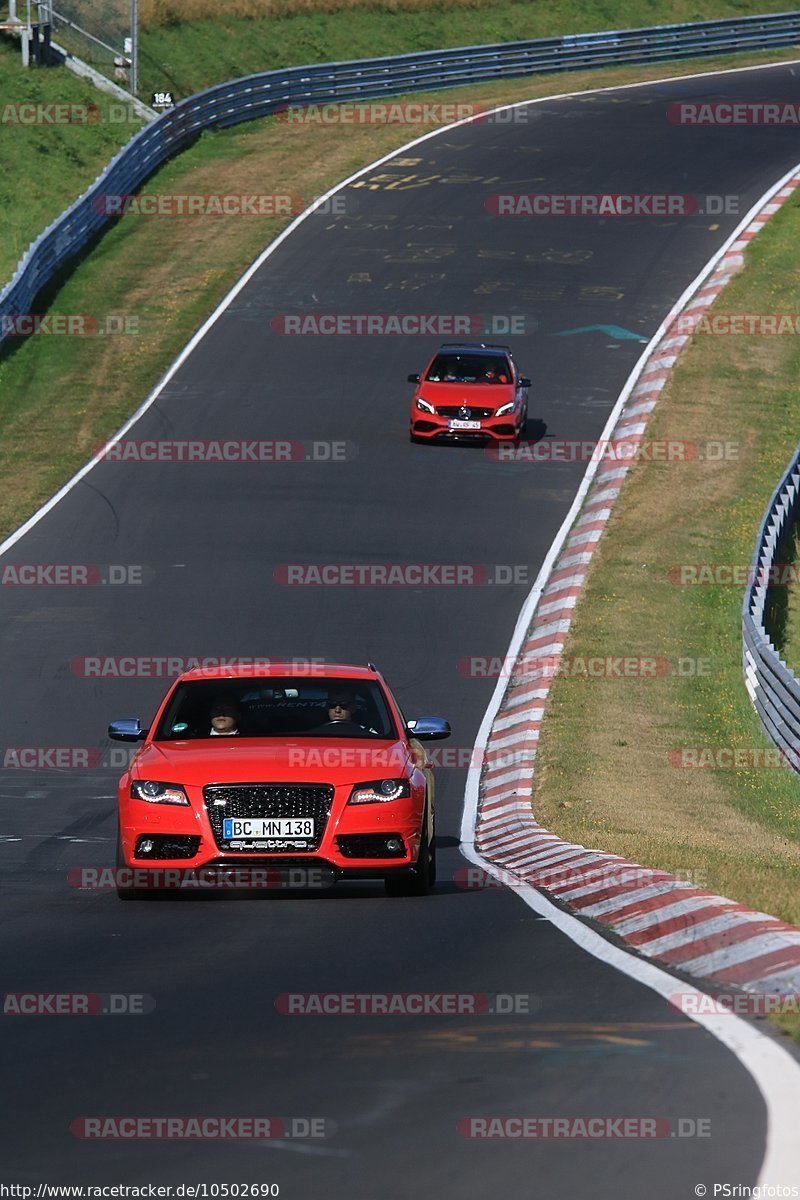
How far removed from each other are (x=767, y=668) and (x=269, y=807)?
1059 centimetres

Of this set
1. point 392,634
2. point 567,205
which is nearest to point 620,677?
point 392,634

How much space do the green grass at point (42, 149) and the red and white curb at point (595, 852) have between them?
15.7 meters

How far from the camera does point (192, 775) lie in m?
12.2

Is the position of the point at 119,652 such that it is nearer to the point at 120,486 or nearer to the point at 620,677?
the point at 620,677

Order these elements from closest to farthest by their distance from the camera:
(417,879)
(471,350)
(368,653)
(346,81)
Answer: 1. (417,879)
2. (368,653)
3. (471,350)
4. (346,81)

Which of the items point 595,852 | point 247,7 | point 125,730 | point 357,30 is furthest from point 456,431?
point 357,30

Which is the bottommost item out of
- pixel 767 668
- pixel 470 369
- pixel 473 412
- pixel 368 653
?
pixel 368 653

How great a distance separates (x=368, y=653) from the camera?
2402 cm

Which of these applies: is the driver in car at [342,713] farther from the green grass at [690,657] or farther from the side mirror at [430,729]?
the green grass at [690,657]

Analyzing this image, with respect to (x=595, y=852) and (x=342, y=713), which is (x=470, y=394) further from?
(x=342, y=713)

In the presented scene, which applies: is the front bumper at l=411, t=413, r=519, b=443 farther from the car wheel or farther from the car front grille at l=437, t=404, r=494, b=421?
the car wheel

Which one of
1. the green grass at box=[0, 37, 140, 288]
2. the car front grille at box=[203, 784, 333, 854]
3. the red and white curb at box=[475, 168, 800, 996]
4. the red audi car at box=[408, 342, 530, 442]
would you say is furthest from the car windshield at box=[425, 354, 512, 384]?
the car front grille at box=[203, 784, 333, 854]

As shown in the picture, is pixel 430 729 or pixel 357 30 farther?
pixel 357 30

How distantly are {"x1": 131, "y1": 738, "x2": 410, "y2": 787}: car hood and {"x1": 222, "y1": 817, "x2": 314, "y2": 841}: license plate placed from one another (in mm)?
223
